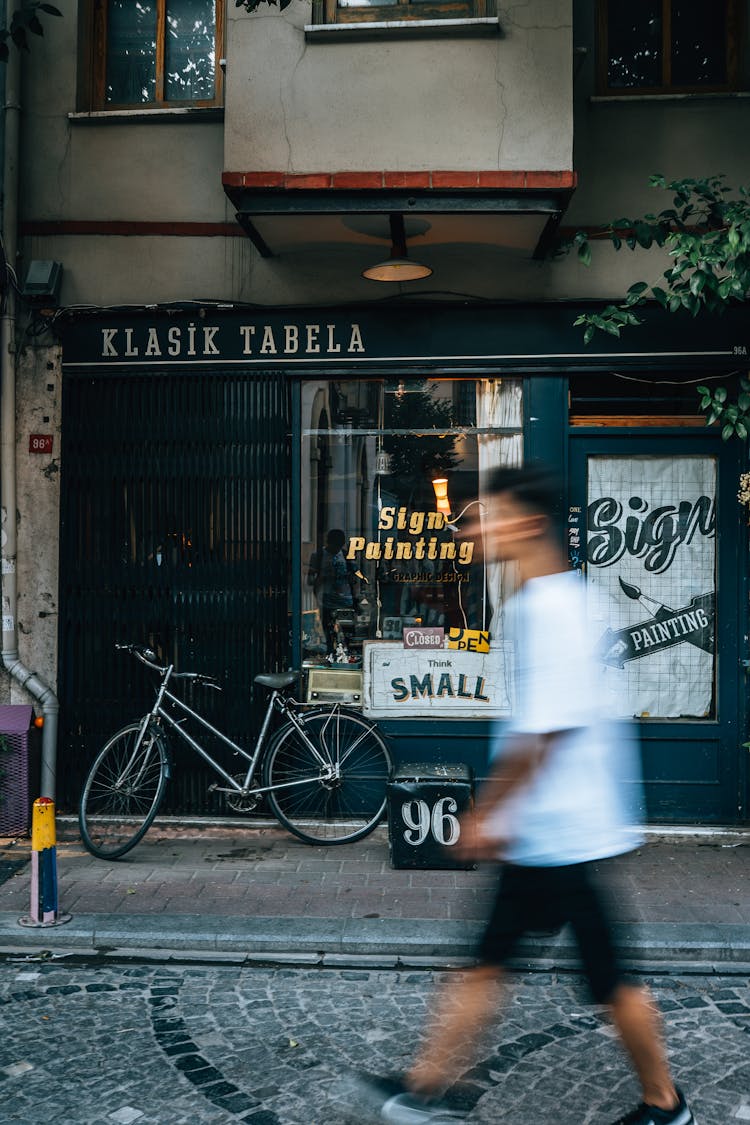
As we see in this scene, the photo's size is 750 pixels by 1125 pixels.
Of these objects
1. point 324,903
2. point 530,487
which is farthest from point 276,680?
point 530,487

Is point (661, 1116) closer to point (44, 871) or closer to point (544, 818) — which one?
point (544, 818)

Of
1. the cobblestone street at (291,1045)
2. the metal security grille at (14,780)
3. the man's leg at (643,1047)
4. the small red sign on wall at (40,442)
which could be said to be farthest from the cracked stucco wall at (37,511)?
the man's leg at (643,1047)

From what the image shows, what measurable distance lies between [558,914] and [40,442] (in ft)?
19.4

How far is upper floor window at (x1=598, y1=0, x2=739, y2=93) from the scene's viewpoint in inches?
317

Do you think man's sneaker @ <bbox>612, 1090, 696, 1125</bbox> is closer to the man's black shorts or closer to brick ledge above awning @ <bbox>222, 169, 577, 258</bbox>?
the man's black shorts

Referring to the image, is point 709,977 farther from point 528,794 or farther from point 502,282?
point 502,282

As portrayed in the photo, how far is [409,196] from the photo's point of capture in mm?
6996

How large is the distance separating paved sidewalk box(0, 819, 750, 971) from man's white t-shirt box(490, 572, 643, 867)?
1.32m

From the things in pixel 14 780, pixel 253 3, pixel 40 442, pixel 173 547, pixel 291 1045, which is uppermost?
pixel 253 3

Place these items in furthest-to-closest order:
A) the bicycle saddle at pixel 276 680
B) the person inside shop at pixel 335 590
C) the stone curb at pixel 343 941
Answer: the person inside shop at pixel 335 590
the bicycle saddle at pixel 276 680
the stone curb at pixel 343 941

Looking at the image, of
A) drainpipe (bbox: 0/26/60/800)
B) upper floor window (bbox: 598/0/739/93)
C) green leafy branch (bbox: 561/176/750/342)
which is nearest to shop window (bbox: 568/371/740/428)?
green leafy branch (bbox: 561/176/750/342)

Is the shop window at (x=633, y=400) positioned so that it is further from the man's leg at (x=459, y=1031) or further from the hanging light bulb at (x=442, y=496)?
the man's leg at (x=459, y=1031)

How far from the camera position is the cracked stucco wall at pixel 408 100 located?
711 cm

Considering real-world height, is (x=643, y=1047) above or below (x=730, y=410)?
below
